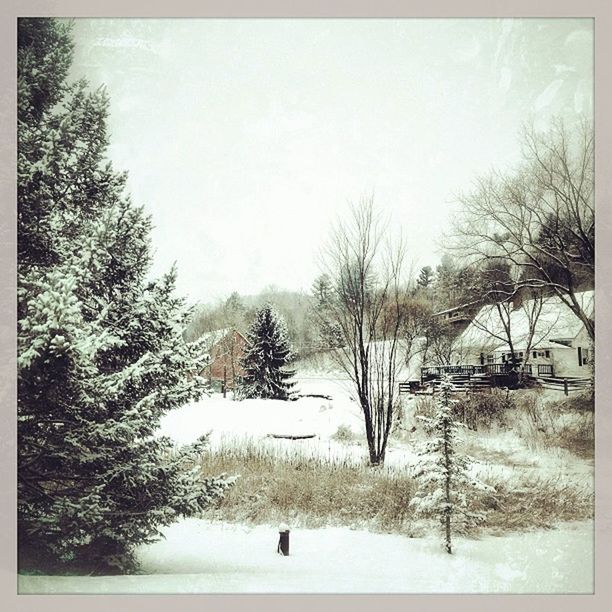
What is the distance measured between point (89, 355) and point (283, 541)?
2.18 meters

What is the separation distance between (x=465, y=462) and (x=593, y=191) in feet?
8.49

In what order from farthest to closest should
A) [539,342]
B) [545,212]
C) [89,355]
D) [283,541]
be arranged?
[545,212] → [539,342] → [283,541] → [89,355]

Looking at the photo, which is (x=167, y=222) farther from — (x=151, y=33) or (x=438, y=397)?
(x=438, y=397)

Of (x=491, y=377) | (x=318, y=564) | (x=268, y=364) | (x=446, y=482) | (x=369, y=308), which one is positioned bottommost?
(x=318, y=564)

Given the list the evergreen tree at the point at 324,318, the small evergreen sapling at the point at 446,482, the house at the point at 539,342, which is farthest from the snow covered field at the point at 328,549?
the house at the point at 539,342

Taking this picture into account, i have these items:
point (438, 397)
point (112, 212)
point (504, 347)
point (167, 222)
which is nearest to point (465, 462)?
point (438, 397)

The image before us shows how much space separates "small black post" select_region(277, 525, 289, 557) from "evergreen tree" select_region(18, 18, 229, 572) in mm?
604

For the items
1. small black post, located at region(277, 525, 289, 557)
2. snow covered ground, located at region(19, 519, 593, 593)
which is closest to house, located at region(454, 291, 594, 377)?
snow covered ground, located at region(19, 519, 593, 593)

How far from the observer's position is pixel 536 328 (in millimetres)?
4832

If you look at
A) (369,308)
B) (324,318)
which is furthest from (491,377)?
(324,318)

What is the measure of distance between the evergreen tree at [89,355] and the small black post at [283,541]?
0.60m

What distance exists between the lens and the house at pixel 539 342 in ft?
15.8

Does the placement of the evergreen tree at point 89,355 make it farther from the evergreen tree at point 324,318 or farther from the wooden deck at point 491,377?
the wooden deck at point 491,377

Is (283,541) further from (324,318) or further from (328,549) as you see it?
(324,318)
